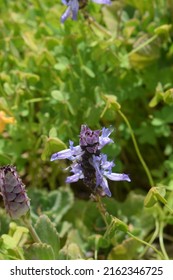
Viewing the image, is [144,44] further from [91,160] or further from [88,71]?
[91,160]

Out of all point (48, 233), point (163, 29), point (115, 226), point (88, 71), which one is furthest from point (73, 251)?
point (163, 29)

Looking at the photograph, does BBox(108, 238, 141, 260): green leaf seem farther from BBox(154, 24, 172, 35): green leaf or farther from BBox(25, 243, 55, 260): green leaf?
BBox(154, 24, 172, 35): green leaf

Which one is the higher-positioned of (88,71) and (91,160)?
(88,71)

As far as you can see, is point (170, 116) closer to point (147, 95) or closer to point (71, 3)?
point (147, 95)

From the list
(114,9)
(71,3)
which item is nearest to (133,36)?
(114,9)

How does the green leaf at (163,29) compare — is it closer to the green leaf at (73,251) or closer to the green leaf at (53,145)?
the green leaf at (53,145)

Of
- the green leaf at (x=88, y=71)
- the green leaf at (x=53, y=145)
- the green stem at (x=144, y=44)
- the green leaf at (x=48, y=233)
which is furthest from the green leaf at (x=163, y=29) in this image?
the green leaf at (x=48, y=233)
